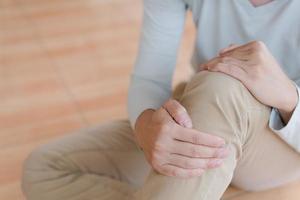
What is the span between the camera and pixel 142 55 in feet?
3.14

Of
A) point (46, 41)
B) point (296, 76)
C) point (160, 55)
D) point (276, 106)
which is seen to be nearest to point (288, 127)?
point (276, 106)

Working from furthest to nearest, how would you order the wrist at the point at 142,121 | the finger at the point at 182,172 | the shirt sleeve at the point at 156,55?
the shirt sleeve at the point at 156,55
the wrist at the point at 142,121
the finger at the point at 182,172

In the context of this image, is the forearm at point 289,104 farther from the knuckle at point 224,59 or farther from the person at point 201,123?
the knuckle at point 224,59

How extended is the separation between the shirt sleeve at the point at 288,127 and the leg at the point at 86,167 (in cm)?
32

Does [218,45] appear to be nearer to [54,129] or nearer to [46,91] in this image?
[54,129]

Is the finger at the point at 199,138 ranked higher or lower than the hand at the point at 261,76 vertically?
lower

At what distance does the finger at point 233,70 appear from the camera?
701 mm

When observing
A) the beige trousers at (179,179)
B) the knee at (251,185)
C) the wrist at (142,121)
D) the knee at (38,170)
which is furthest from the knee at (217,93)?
the knee at (38,170)

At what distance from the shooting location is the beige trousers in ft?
2.22

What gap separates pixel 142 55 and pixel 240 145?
0.34 m

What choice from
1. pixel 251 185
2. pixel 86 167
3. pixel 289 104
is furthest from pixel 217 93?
pixel 86 167

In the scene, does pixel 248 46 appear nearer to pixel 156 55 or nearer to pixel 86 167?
pixel 156 55

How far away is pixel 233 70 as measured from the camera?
2.32ft

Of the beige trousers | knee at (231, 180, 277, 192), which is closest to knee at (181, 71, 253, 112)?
the beige trousers
